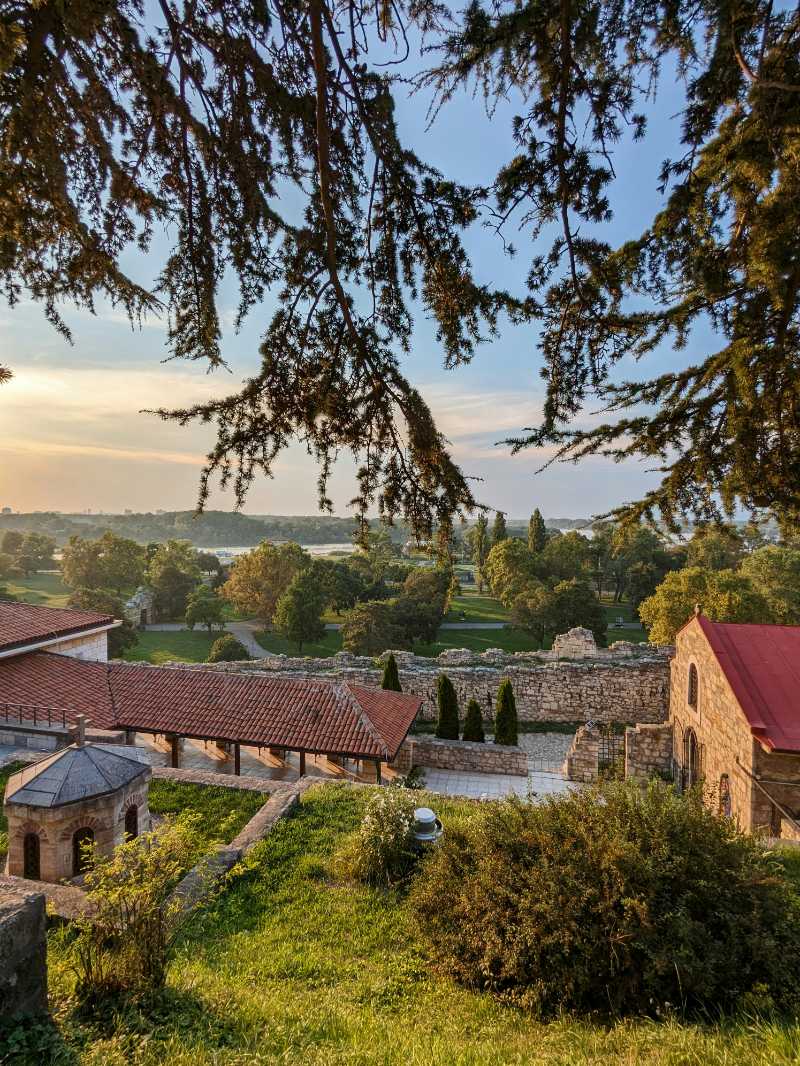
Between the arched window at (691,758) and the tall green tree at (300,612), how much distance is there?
19.7m

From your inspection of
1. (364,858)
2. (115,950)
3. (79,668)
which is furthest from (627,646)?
(115,950)

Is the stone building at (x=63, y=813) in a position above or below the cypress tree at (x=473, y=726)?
above

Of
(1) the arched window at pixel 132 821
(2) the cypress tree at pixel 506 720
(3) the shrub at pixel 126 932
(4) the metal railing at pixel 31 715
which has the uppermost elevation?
(3) the shrub at pixel 126 932

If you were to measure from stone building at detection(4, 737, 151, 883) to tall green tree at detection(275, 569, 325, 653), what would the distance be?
22.1 m

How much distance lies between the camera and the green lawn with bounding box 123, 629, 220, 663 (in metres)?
29.0

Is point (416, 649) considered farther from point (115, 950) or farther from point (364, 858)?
point (115, 950)

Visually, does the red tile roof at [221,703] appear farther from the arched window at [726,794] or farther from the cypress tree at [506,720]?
the arched window at [726,794]

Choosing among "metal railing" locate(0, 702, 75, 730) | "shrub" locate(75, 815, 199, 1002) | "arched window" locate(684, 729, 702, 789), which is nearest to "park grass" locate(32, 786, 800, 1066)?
"shrub" locate(75, 815, 199, 1002)

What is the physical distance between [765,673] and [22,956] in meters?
11.9

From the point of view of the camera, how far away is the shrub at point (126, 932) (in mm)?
3785

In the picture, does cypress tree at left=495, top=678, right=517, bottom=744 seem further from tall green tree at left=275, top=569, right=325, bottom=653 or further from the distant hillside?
the distant hillside

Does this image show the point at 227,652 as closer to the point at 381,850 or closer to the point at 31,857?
the point at 31,857

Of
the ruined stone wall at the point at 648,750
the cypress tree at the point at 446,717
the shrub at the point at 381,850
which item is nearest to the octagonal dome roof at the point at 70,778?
the shrub at the point at 381,850

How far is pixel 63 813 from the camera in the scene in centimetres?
611
